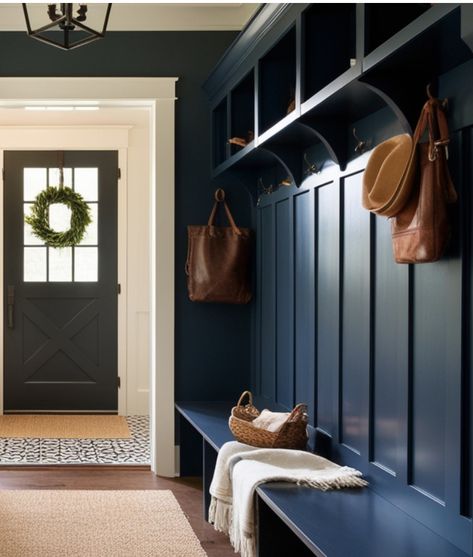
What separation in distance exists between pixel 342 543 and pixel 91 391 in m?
5.61

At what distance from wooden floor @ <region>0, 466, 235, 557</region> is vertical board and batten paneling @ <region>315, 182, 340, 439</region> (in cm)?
118

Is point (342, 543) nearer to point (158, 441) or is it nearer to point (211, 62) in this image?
point (158, 441)

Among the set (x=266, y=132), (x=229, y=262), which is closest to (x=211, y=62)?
(x=229, y=262)

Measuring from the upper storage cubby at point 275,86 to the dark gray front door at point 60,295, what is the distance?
382 cm

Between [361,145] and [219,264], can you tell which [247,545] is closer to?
[361,145]

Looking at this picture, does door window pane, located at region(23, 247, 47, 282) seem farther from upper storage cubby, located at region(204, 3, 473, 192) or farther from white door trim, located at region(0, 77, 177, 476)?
upper storage cubby, located at region(204, 3, 473, 192)

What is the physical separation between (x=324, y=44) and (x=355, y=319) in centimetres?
106

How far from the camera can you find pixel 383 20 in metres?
2.71

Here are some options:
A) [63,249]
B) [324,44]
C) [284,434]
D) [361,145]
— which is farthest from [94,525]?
[63,249]

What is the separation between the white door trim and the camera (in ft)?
17.7

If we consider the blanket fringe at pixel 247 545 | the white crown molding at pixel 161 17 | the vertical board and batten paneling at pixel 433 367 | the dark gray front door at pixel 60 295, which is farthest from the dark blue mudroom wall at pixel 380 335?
the dark gray front door at pixel 60 295

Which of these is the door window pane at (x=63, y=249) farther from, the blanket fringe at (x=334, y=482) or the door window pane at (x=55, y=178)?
the blanket fringe at (x=334, y=482)

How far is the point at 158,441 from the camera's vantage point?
5.46 metres

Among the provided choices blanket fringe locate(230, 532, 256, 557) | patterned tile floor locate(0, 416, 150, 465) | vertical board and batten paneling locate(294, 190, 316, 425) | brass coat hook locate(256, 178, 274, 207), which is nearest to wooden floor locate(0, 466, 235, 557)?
patterned tile floor locate(0, 416, 150, 465)
